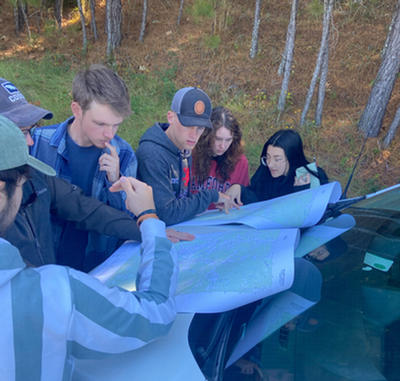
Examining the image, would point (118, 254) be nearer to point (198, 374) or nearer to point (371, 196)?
point (198, 374)

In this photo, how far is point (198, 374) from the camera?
3.70 feet

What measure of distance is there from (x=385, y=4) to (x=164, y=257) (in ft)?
31.4

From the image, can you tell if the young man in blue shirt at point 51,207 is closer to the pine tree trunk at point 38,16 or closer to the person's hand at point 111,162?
the person's hand at point 111,162

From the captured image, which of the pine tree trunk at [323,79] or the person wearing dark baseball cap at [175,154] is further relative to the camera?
the pine tree trunk at [323,79]

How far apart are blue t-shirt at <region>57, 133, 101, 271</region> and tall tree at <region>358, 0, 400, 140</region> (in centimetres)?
479

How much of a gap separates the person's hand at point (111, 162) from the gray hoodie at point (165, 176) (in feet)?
0.88

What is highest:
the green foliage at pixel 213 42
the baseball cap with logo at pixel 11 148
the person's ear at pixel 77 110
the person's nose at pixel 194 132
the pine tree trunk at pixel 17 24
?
the pine tree trunk at pixel 17 24

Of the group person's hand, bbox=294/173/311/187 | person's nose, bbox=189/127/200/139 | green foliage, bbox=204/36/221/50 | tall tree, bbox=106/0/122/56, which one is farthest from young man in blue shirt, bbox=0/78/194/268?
tall tree, bbox=106/0/122/56

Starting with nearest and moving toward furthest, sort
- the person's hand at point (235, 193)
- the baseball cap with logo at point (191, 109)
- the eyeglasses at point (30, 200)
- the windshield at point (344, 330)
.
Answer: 1. the windshield at point (344, 330)
2. the eyeglasses at point (30, 200)
3. the baseball cap with logo at point (191, 109)
4. the person's hand at point (235, 193)

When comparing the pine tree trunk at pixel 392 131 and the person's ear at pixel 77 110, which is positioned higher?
the person's ear at pixel 77 110

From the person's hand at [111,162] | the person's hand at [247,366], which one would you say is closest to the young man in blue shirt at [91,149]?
the person's hand at [111,162]

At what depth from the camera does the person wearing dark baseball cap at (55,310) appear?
33.1 inches

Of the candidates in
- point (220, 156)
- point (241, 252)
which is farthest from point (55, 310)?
point (220, 156)

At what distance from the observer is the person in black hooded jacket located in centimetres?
285
